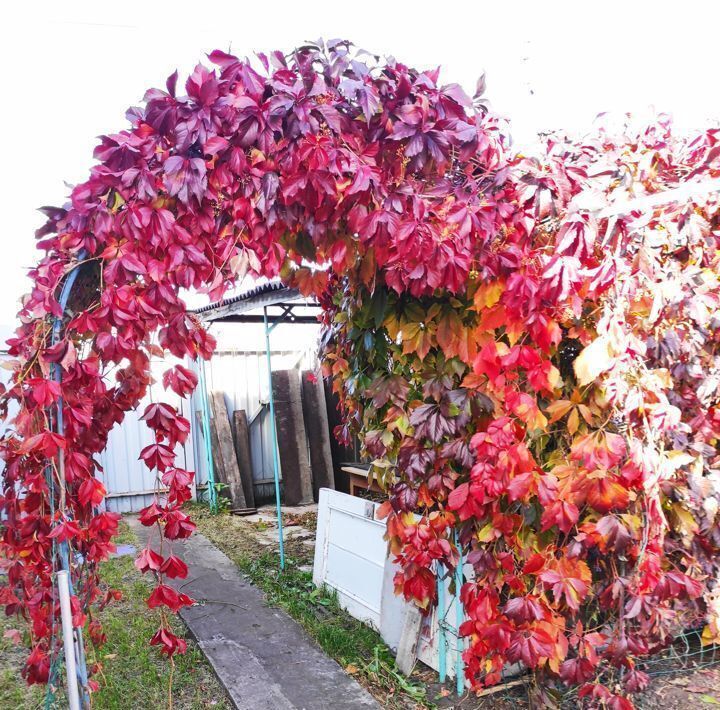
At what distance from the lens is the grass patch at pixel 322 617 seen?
10.0 feet

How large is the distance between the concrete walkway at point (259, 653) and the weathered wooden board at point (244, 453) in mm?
A: 2463

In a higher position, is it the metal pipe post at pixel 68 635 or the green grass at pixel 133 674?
the metal pipe post at pixel 68 635

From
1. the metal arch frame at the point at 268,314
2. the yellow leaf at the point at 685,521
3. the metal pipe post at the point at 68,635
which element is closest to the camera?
the metal pipe post at the point at 68,635

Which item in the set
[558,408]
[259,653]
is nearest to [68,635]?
[558,408]

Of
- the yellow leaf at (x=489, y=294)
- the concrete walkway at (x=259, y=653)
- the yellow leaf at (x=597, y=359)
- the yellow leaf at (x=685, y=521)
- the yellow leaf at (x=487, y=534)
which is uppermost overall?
the yellow leaf at (x=489, y=294)

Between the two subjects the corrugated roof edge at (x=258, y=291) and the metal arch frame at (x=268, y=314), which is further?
the metal arch frame at (x=268, y=314)

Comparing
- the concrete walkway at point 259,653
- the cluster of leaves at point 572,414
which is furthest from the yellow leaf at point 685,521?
the concrete walkway at point 259,653

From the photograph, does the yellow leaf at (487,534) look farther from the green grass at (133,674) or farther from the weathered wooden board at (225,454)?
the weathered wooden board at (225,454)

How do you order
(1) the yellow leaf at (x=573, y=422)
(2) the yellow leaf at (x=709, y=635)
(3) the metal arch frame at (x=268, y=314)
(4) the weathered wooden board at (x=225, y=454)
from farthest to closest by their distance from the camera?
(4) the weathered wooden board at (x=225, y=454) < (3) the metal arch frame at (x=268, y=314) < (2) the yellow leaf at (x=709, y=635) < (1) the yellow leaf at (x=573, y=422)

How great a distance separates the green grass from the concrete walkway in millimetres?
95

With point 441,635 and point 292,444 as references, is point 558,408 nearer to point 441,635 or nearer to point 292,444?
point 441,635

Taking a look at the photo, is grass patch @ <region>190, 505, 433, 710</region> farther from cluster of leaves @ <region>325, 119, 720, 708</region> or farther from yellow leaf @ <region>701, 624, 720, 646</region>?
yellow leaf @ <region>701, 624, 720, 646</region>

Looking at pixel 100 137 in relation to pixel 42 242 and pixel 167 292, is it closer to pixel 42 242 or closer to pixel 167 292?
pixel 42 242

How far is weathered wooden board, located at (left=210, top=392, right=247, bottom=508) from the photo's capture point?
7.17 meters
